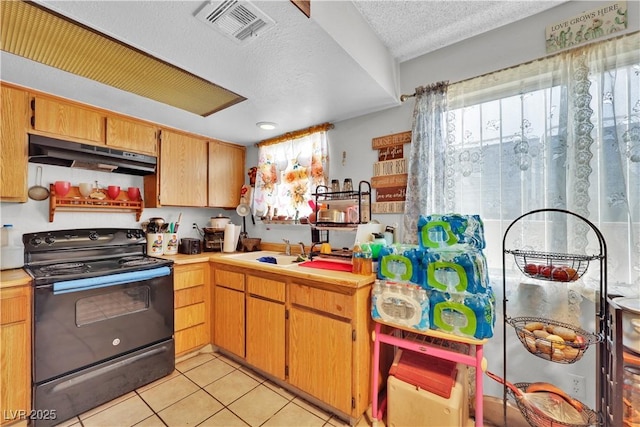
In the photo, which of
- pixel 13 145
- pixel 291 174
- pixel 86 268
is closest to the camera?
pixel 13 145

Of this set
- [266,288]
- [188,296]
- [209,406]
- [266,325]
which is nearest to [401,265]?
[266,288]

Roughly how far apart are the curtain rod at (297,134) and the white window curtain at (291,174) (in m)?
0.03

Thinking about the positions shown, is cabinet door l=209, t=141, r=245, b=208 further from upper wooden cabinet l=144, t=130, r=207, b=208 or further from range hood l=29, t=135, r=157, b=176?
range hood l=29, t=135, r=157, b=176

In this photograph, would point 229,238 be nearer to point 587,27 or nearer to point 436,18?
point 436,18

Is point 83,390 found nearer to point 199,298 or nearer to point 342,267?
point 199,298

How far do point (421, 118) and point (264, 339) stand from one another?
80.5 inches

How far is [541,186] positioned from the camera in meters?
1.52

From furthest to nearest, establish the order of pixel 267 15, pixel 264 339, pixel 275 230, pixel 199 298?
pixel 275 230
pixel 199 298
pixel 264 339
pixel 267 15

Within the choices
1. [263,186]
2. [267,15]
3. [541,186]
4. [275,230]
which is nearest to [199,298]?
[275,230]

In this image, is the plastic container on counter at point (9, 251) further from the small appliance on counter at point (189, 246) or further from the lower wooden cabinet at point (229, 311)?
the lower wooden cabinet at point (229, 311)

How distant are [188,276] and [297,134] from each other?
68.1 inches

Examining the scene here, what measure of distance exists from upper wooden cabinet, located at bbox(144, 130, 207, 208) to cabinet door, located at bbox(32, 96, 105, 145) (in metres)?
0.50

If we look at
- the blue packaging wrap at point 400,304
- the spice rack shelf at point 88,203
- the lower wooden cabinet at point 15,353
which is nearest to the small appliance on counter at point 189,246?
the spice rack shelf at point 88,203

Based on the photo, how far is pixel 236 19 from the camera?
1.21m
